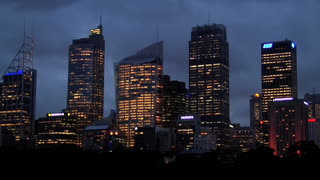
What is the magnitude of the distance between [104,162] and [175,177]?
93.3ft

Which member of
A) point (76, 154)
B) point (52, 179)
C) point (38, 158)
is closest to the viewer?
point (52, 179)

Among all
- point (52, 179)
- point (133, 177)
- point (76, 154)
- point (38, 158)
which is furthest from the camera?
point (76, 154)

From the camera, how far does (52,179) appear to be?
14825cm

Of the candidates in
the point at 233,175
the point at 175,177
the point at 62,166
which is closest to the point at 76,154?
the point at 62,166

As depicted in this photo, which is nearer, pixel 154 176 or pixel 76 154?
pixel 154 176

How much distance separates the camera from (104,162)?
18250 cm

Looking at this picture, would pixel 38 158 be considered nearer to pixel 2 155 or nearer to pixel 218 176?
pixel 2 155

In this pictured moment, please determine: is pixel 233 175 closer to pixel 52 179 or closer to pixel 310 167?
pixel 310 167

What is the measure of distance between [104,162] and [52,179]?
35.5 m

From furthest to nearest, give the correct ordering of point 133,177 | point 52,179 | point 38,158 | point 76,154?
point 76,154 → point 38,158 → point 133,177 → point 52,179

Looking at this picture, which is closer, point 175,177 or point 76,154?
point 175,177

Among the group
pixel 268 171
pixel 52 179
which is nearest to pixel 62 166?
pixel 52 179

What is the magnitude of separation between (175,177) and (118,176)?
49.7 feet

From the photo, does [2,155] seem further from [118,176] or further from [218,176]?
[218,176]
